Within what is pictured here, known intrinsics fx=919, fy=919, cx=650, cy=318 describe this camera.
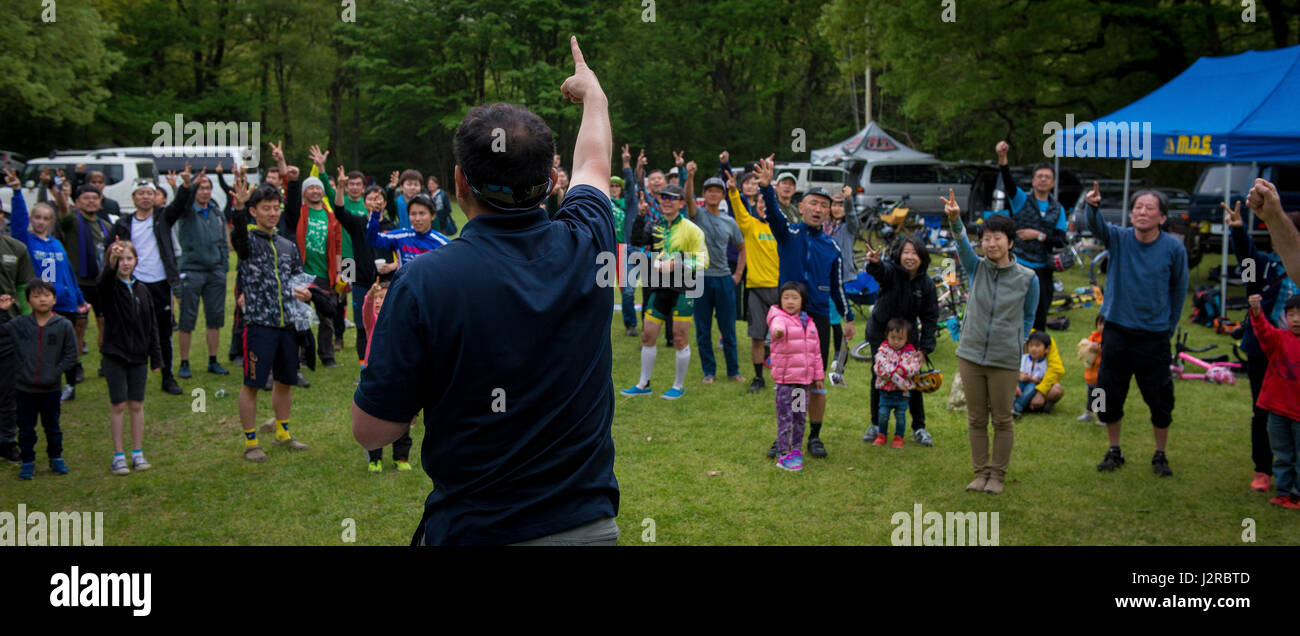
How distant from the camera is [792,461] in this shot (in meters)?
7.03

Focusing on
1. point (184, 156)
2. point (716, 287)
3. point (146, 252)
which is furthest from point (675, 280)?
point (184, 156)

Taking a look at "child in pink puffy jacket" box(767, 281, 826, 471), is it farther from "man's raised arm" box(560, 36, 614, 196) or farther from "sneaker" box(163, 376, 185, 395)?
"sneaker" box(163, 376, 185, 395)

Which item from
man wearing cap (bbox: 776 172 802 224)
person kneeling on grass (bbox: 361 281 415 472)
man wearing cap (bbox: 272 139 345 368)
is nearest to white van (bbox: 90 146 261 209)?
man wearing cap (bbox: 272 139 345 368)

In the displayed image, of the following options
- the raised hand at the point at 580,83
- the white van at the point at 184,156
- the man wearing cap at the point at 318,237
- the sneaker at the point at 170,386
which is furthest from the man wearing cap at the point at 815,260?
the white van at the point at 184,156

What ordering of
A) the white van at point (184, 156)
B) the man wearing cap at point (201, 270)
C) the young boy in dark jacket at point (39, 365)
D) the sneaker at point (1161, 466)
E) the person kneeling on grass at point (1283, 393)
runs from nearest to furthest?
1. the person kneeling on grass at point (1283, 393)
2. the young boy in dark jacket at point (39, 365)
3. the sneaker at point (1161, 466)
4. the man wearing cap at point (201, 270)
5. the white van at point (184, 156)

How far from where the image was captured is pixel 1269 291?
301 inches

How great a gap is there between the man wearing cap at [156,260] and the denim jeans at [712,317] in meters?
5.34

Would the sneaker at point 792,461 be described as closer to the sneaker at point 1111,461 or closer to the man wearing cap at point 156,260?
the sneaker at point 1111,461

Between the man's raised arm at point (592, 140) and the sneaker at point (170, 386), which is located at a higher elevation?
the man's raised arm at point (592, 140)

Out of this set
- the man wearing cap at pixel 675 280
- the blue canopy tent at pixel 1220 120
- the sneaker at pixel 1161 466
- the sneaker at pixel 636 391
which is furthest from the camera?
the blue canopy tent at pixel 1220 120

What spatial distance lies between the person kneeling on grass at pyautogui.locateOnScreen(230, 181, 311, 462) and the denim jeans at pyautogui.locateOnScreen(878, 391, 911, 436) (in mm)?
4668

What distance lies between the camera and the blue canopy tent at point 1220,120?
10.1 m

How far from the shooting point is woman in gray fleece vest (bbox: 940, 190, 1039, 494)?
632 cm
